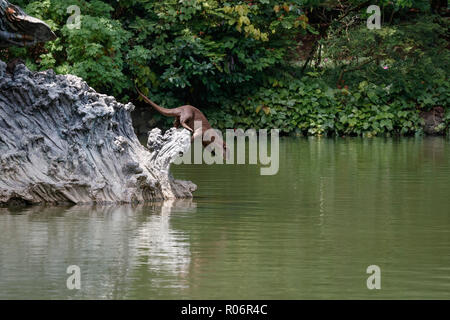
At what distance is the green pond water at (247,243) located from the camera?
289 inches

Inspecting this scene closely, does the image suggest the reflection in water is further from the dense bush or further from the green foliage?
the green foliage

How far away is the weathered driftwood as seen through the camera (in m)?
11.9

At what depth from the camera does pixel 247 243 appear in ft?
30.3

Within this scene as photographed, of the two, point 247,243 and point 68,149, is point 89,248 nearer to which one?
point 247,243

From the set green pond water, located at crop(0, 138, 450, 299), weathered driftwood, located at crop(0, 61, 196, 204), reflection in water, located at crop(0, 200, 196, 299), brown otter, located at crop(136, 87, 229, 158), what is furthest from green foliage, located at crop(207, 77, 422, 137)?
reflection in water, located at crop(0, 200, 196, 299)

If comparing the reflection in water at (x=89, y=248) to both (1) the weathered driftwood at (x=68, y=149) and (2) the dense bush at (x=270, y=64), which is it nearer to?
(1) the weathered driftwood at (x=68, y=149)

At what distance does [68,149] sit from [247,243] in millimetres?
3616

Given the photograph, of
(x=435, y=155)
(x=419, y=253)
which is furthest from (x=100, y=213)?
(x=435, y=155)

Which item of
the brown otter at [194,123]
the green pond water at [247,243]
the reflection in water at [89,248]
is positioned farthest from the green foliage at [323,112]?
the reflection in water at [89,248]

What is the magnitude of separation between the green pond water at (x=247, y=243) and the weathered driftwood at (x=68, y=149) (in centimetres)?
38

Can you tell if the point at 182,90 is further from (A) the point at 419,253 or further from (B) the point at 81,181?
(A) the point at 419,253

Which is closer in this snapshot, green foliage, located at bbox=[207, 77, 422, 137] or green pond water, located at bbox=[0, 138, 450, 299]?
green pond water, located at bbox=[0, 138, 450, 299]

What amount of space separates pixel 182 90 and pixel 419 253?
20014 mm

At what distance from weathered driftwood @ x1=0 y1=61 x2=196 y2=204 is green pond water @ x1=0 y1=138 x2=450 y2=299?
379 millimetres
